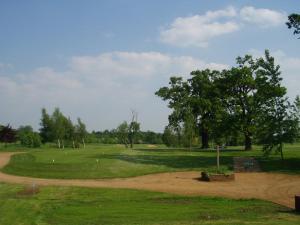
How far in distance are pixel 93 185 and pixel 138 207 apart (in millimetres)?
7940

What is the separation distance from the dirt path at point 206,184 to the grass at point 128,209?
194 centimetres

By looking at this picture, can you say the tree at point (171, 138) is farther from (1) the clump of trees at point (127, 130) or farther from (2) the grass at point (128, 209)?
(2) the grass at point (128, 209)

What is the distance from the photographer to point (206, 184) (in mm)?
27250

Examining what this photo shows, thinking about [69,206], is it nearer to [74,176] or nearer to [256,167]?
[74,176]

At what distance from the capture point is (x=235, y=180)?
95.3 feet

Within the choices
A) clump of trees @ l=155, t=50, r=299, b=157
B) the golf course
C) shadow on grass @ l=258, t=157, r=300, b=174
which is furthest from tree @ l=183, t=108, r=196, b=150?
the golf course

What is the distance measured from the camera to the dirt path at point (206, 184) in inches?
921

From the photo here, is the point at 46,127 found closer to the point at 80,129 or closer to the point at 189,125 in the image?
the point at 80,129

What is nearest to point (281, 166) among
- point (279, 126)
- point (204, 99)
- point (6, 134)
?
point (279, 126)

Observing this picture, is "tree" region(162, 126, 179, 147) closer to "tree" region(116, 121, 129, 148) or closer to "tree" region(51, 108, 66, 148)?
"tree" region(116, 121, 129, 148)

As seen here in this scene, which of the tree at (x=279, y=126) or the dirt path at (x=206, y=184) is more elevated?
the tree at (x=279, y=126)

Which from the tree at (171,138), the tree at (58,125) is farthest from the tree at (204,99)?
the tree at (58,125)

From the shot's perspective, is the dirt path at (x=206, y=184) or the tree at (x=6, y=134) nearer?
the dirt path at (x=206, y=184)

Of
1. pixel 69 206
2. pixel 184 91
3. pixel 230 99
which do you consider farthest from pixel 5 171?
pixel 184 91
